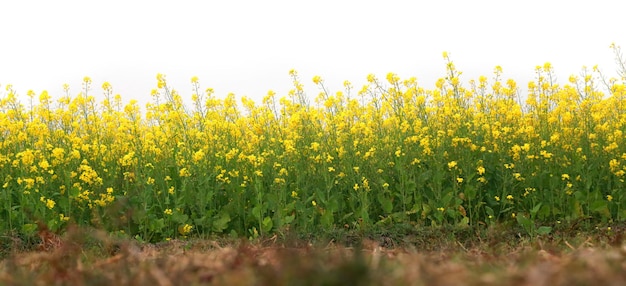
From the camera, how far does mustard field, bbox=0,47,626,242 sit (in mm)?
6348

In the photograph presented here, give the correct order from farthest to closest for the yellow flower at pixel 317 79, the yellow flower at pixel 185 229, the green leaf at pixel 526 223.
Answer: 1. the yellow flower at pixel 317 79
2. the yellow flower at pixel 185 229
3. the green leaf at pixel 526 223

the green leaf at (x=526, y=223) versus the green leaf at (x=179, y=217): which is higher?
the green leaf at (x=179, y=217)

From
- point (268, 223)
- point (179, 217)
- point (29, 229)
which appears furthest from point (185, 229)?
point (29, 229)

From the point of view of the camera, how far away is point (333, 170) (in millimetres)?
6547

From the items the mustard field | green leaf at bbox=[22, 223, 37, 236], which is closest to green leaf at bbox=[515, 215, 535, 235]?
the mustard field

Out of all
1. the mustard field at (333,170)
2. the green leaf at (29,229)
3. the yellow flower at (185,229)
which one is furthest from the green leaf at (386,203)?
the green leaf at (29,229)

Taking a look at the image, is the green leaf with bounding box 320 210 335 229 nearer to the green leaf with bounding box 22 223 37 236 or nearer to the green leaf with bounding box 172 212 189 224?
the green leaf with bounding box 172 212 189 224

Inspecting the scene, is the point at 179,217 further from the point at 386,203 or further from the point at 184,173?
the point at 386,203

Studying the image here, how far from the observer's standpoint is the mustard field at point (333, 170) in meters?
6.35

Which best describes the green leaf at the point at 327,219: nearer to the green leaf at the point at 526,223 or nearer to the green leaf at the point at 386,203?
the green leaf at the point at 386,203

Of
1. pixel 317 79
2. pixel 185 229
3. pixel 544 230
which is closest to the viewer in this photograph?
pixel 544 230

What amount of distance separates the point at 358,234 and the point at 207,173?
7.12 ft

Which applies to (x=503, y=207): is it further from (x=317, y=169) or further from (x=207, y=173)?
(x=207, y=173)

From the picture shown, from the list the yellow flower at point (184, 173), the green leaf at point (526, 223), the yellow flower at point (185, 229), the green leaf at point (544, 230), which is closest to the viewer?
the green leaf at point (544, 230)
